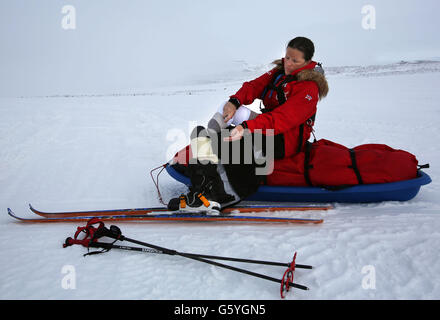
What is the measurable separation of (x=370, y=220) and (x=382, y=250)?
51 cm

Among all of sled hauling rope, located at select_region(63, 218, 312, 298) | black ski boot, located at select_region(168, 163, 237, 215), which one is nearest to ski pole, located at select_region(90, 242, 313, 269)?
sled hauling rope, located at select_region(63, 218, 312, 298)

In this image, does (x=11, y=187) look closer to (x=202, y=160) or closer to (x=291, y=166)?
(x=202, y=160)

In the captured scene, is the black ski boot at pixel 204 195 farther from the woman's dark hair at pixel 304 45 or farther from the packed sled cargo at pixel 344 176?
the woman's dark hair at pixel 304 45

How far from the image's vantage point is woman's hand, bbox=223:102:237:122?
3.04 metres

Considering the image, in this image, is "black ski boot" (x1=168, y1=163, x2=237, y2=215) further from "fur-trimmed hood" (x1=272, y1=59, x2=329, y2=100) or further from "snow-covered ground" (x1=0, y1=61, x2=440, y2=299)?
"fur-trimmed hood" (x1=272, y1=59, x2=329, y2=100)

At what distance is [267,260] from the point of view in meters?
2.15

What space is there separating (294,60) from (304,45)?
16 cm

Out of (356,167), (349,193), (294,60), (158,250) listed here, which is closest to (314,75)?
(294,60)

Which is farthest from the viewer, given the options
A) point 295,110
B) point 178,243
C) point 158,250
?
point 295,110

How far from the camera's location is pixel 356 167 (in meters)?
2.91

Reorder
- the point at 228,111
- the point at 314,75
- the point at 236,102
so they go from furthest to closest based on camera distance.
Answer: the point at 236,102 → the point at 228,111 → the point at 314,75

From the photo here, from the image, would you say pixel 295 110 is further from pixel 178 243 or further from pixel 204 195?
pixel 178 243

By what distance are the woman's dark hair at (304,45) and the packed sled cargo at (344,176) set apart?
2.98 ft
